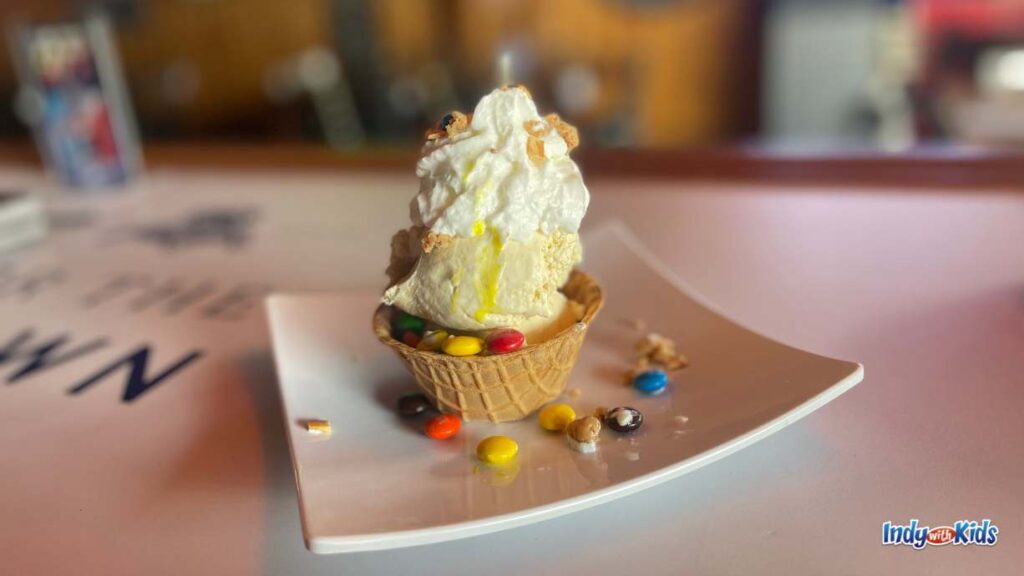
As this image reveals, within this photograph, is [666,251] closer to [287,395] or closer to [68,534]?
[287,395]

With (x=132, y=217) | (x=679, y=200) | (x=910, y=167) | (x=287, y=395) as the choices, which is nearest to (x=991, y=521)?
(x=287, y=395)

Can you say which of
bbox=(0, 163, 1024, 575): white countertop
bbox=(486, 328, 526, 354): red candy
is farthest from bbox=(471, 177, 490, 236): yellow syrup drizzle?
bbox=(0, 163, 1024, 575): white countertop

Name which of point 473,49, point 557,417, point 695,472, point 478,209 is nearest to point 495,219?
point 478,209

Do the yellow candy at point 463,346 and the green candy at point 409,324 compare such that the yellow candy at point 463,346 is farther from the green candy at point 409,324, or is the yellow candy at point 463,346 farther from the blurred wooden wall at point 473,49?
the blurred wooden wall at point 473,49

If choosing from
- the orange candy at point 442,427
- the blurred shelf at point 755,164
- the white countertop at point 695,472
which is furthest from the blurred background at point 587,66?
the orange candy at point 442,427

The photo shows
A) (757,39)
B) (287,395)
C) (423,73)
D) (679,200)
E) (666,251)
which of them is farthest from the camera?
(423,73)

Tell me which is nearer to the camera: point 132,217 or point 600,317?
point 600,317

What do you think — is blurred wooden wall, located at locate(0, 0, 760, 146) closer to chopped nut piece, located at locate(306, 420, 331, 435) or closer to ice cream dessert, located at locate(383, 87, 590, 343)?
ice cream dessert, located at locate(383, 87, 590, 343)
